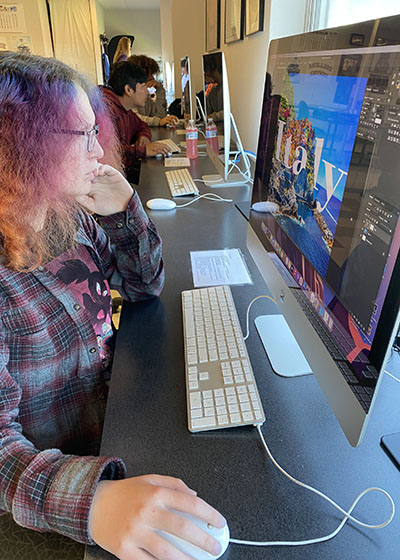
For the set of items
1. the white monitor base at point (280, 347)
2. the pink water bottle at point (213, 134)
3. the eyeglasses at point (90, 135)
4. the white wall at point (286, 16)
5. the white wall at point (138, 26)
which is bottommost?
the white monitor base at point (280, 347)

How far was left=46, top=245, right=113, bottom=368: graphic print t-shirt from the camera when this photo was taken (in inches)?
28.7

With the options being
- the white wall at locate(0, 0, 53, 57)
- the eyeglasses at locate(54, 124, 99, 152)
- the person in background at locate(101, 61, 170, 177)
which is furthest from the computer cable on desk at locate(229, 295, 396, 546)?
the white wall at locate(0, 0, 53, 57)

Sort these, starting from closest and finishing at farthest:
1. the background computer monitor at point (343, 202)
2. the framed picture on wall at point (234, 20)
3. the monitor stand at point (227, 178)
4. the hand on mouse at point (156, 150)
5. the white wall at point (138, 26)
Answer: the background computer monitor at point (343, 202), the monitor stand at point (227, 178), the framed picture on wall at point (234, 20), the hand on mouse at point (156, 150), the white wall at point (138, 26)

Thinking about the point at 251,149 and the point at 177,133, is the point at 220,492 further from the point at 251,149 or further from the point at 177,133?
the point at 177,133

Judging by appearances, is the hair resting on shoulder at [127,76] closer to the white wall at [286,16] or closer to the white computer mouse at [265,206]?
the white wall at [286,16]

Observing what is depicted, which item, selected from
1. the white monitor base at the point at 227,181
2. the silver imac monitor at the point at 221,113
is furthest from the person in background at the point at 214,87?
the white monitor base at the point at 227,181

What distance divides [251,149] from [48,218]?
174cm

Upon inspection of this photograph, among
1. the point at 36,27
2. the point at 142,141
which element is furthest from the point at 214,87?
the point at 36,27

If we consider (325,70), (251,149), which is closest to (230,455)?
(325,70)

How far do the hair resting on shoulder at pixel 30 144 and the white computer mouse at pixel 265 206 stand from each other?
38 cm

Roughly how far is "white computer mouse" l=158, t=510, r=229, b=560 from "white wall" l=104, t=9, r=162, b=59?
396 inches

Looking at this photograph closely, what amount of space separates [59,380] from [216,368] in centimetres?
29

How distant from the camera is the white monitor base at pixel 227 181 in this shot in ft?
5.76

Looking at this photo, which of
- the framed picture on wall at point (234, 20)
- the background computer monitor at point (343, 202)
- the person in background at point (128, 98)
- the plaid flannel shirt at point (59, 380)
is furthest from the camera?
→ the person in background at point (128, 98)
